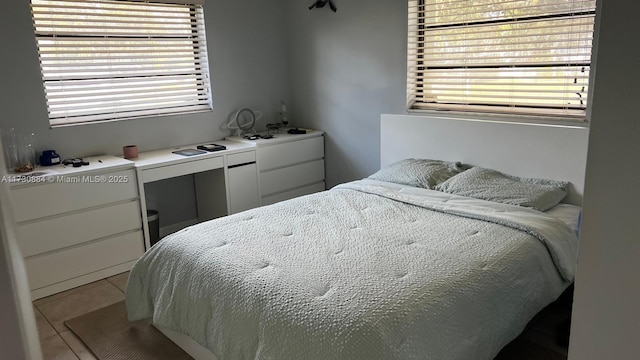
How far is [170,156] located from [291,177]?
3.49 feet

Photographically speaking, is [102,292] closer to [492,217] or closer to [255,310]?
[255,310]

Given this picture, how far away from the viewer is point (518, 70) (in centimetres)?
321

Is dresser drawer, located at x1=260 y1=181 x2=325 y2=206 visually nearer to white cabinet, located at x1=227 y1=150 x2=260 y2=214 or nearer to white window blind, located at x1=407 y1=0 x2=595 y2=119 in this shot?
white cabinet, located at x1=227 y1=150 x2=260 y2=214

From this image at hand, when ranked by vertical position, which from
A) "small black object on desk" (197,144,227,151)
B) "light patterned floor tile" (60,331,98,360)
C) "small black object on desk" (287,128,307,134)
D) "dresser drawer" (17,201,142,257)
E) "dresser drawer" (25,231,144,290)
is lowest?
"light patterned floor tile" (60,331,98,360)

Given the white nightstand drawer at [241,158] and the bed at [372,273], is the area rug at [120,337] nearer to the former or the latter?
the bed at [372,273]

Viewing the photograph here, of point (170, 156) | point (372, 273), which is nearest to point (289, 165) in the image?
point (170, 156)

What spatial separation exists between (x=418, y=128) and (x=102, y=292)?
2.36 m

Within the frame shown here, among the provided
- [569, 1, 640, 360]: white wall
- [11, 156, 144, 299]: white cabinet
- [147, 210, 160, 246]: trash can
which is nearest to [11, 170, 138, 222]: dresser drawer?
[11, 156, 144, 299]: white cabinet

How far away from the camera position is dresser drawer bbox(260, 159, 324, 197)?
13.4 ft

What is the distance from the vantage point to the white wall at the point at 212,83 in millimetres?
3160

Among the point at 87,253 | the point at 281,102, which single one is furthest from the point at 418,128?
the point at 87,253

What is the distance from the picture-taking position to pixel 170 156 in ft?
11.9

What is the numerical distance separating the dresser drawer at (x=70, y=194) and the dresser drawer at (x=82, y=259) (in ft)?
0.85

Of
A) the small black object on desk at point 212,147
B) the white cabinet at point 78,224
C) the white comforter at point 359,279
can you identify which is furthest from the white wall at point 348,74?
the white cabinet at point 78,224
